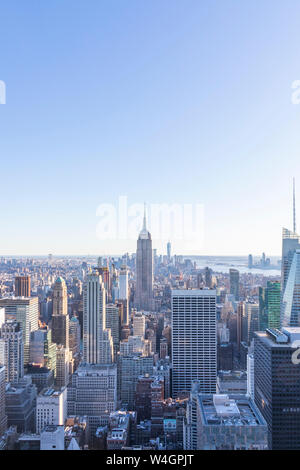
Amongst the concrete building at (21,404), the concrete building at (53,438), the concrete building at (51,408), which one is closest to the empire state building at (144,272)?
the concrete building at (53,438)

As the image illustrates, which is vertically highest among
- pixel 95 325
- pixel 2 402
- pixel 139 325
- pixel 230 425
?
pixel 230 425

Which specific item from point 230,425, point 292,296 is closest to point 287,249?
point 292,296

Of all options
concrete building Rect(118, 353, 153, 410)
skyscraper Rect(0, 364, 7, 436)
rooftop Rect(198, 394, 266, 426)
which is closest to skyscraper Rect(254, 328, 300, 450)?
rooftop Rect(198, 394, 266, 426)

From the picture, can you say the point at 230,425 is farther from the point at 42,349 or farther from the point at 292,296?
the point at 42,349

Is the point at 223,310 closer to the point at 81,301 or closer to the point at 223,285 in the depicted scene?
the point at 223,285
